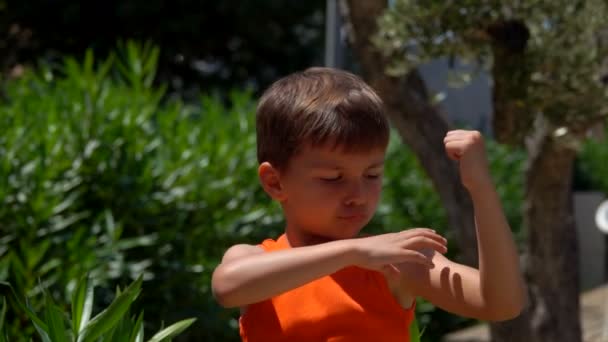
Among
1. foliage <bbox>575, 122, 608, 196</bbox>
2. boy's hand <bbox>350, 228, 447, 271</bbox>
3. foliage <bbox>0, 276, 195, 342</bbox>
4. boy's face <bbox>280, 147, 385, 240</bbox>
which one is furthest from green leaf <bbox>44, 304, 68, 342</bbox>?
foliage <bbox>575, 122, 608, 196</bbox>

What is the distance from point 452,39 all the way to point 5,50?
15.1 m

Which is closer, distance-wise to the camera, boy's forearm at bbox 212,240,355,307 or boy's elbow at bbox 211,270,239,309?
boy's forearm at bbox 212,240,355,307

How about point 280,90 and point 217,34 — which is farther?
point 217,34

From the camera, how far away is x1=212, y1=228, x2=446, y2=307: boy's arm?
1806 millimetres

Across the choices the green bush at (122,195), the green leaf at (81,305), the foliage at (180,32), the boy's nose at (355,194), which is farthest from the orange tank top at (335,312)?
the foliage at (180,32)

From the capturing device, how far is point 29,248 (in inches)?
175

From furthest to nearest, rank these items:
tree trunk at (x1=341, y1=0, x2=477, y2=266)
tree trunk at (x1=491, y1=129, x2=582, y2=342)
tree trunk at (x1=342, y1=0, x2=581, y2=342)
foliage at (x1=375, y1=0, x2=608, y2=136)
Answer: tree trunk at (x1=491, y1=129, x2=582, y2=342)
tree trunk at (x1=342, y1=0, x2=581, y2=342)
tree trunk at (x1=341, y1=0, x2=477, y2=266)
foliage at (x1=375, y1=0, x2=608, y2=136)

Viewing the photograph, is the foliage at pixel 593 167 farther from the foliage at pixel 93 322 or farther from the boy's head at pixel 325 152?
the boy's head at pixel 325 152

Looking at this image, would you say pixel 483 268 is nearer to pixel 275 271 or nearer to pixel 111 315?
pixel 275 271

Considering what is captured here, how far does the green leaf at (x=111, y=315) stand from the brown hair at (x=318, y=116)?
775 mm

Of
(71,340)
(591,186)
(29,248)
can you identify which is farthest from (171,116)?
(591,186)

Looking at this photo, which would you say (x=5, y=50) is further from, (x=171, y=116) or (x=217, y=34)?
(x=171, y=116)

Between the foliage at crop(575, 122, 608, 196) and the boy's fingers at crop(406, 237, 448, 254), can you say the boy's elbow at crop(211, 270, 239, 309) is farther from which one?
the foliage at crop(575, 122, 608, 196)

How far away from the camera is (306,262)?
1.85 m
